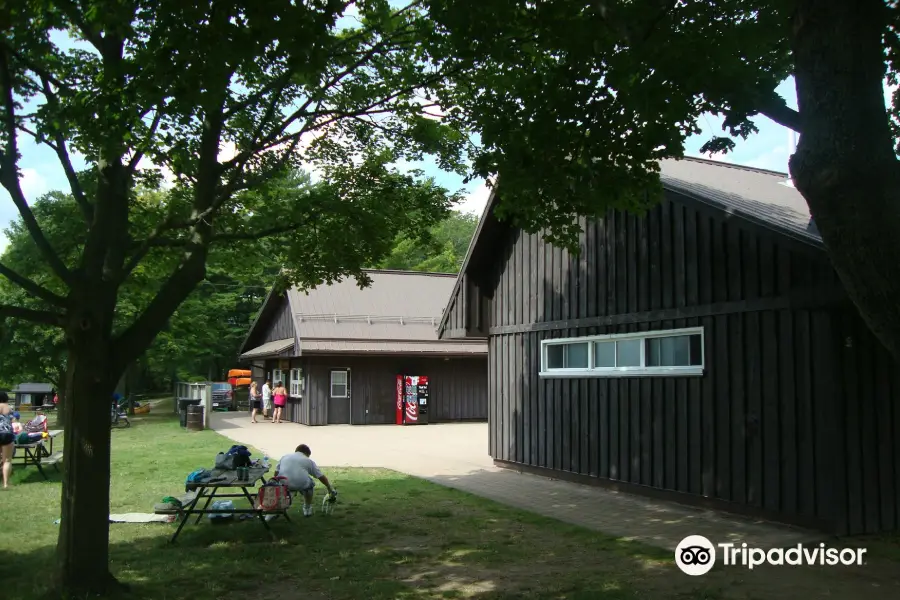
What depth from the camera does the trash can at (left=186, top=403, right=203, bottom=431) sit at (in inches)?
966

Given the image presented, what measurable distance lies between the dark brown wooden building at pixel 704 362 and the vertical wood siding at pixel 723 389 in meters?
0.02

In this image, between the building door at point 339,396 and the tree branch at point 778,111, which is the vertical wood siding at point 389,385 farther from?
the tree branch at point 778,111

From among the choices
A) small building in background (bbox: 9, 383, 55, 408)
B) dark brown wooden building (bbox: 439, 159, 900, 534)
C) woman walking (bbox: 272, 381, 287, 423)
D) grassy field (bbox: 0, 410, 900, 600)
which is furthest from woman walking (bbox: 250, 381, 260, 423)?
small building in background (bbox: 9, 383, 55, 408)

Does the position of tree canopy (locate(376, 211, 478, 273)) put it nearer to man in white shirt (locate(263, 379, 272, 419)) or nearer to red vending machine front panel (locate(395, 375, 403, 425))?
red vending machine front panel (locate(395, 375, 403, 425))

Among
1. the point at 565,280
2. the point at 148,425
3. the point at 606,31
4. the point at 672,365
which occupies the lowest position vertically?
the point at 148,425

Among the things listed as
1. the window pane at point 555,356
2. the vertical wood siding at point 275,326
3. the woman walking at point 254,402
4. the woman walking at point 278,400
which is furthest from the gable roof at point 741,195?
the woman walking at point 254,402

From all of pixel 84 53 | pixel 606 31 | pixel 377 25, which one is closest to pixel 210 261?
pixel 84 53

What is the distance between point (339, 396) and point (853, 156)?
2441 centimetres

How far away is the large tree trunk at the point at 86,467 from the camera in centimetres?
635

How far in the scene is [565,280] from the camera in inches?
508

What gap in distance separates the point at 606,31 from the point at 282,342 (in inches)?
985

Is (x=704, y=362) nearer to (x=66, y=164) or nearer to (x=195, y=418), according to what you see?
(x=66, y=164)

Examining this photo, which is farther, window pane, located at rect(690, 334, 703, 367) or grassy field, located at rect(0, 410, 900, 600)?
window pane, located at rect(690, 334, 703, 367)

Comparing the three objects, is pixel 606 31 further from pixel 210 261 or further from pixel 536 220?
pixel 210 261
